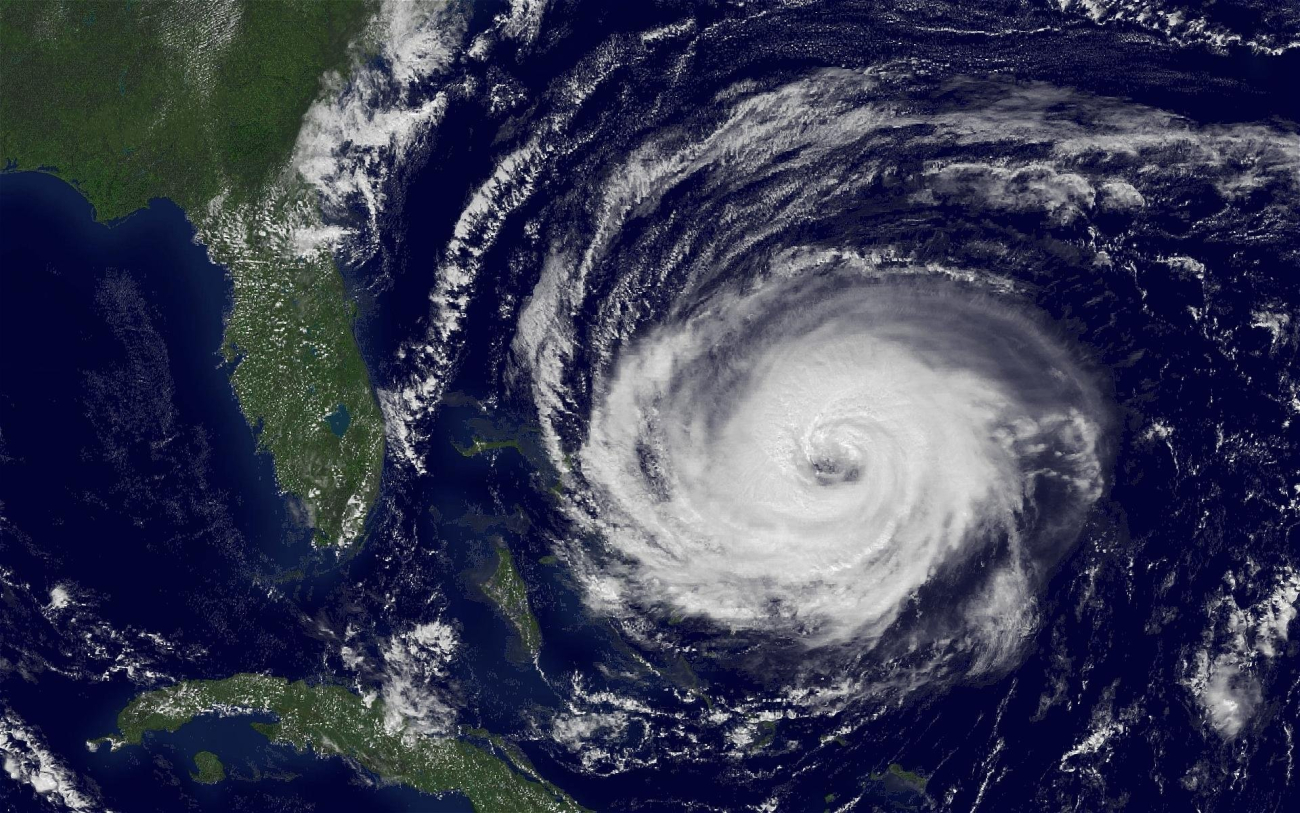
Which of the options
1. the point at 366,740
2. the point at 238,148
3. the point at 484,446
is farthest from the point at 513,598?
the point at 238,148

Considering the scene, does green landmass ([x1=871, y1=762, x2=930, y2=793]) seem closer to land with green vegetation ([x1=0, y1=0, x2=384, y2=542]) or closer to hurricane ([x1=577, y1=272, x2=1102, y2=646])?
hurricane ([x1=577, y1=272, x2=1102, y2=646])

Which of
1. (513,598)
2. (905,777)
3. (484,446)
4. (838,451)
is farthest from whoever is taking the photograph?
(513,598)

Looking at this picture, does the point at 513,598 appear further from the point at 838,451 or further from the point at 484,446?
the point at 838,451

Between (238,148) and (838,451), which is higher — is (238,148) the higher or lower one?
the lower one

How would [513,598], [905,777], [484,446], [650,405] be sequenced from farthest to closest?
[513,598]
[484,446]
[650,405]
[905,777]

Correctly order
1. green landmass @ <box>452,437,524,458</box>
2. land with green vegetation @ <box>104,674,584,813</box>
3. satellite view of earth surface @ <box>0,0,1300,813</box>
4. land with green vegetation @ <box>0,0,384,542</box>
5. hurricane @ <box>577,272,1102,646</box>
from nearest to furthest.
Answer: satellite view of earth surface @ <box>0,0,1300,813</box>
hurricane @ <box>577,272,1102,646</box>
green landmass @ <box>452,437,524,458</box>
land with green vegetation @ <box>0,0,384,542</box>
land with green vegetation @ <box>104,674,584,813</box>

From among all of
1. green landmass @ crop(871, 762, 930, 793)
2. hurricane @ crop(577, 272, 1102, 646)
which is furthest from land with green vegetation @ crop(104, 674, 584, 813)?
green landmass @ crop(871, 762, 930, 793)

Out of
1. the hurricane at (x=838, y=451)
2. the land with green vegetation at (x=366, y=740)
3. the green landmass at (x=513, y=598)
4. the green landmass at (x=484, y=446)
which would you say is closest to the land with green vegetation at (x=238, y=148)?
the green landmass at (x=484, y=446)

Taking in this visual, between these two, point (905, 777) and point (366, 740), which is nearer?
point (905, 777)
